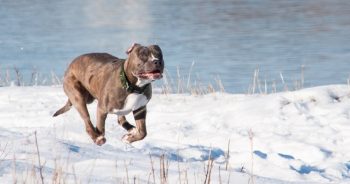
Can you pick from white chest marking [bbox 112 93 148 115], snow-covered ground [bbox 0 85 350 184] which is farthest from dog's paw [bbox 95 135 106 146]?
white chest marking [bbox 112 93 148 115]

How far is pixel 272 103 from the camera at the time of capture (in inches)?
449

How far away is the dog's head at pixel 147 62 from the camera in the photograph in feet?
24.9

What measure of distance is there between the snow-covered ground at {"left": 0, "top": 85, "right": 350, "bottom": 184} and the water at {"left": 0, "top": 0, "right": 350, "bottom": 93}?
642cm

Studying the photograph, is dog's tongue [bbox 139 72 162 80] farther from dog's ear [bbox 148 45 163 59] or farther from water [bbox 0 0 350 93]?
water [bbox 0 0 350 93]

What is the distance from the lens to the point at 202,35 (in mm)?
31516

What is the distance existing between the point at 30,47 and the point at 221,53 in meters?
6.18

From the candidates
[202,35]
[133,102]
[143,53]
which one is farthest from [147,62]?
[202,35]

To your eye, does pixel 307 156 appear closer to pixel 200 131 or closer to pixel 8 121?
pixel 200 131

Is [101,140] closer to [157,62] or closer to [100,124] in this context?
[100,124]

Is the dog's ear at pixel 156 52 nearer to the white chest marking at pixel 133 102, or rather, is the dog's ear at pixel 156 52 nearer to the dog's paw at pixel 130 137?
the white chest marking at pixel 133 102

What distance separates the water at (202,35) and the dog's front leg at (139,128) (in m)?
9.36

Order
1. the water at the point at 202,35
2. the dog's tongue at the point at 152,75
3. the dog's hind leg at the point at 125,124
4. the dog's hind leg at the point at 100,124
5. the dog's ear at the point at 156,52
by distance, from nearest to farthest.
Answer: the dog's tongue at the point at 152,75, the dog's ear at the point at 156,52, the dog's hind leg at the point at 100,124, the dog's hind leg at the point at 125,124, the water at the point at 202,35

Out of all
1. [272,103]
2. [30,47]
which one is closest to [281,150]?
[272,103]

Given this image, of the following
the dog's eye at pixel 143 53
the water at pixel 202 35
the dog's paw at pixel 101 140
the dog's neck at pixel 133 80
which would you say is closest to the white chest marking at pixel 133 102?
the dog's neck at pixel 133 80
